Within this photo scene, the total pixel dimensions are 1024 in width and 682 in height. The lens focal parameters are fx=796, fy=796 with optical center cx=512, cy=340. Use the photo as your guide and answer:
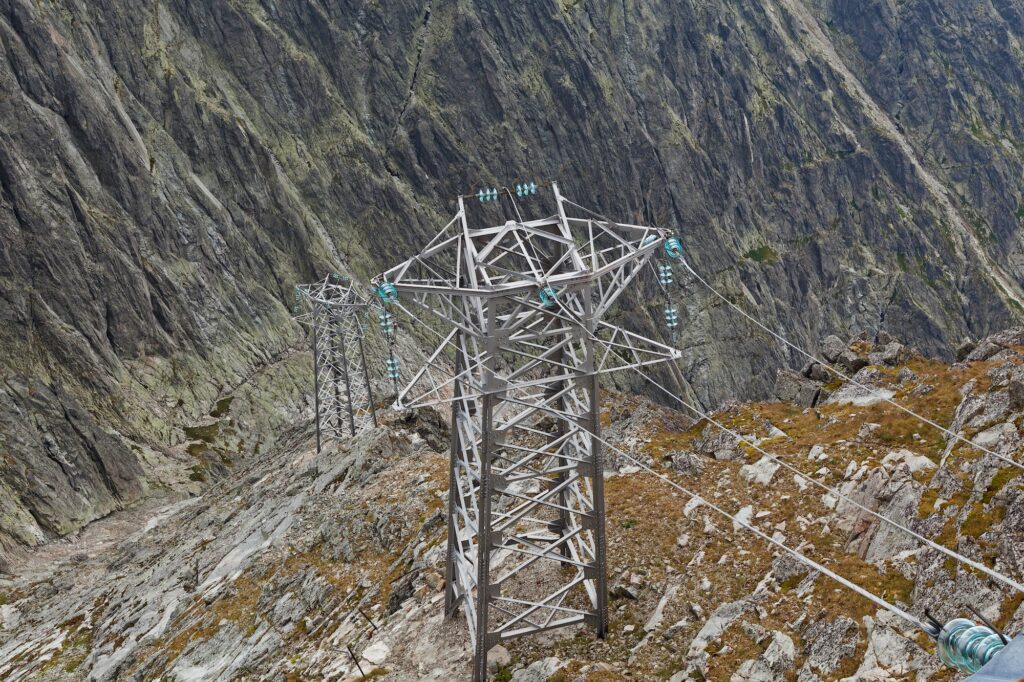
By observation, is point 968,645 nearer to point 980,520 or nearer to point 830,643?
point 830,643

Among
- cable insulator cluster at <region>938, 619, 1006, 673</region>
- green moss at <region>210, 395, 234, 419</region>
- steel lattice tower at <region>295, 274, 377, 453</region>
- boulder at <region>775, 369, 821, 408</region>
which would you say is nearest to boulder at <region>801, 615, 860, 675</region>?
cable insulator cluster at <region>938, 619, 1006, 673</region>

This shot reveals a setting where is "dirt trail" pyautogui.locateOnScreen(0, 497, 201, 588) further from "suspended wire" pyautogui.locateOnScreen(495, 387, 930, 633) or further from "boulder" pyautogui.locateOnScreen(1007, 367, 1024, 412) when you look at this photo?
"boulder" pyautogui.locateOnScreen(1007, 367, 1024, 412)

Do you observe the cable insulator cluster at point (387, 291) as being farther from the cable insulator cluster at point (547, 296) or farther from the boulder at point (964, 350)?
the boulder at point (964, 350)

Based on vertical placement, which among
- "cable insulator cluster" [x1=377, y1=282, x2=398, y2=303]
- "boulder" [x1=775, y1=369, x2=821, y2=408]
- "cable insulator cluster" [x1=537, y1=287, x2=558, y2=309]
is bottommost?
"boulder" [x1=775, y1=369, x2=821, y2=408]

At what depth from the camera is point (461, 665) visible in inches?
802

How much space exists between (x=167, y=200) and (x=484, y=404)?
8819 centimetres

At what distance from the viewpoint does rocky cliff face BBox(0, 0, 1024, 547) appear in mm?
75938

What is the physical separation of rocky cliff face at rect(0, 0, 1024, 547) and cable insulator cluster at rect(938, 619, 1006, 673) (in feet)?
200

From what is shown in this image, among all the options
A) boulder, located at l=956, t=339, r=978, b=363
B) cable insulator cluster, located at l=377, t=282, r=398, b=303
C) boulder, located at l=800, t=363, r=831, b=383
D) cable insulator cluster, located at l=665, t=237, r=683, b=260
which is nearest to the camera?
cable insulator cluster, located at l=665, t=237, r=683, b=260

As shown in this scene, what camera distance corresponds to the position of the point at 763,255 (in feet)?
509

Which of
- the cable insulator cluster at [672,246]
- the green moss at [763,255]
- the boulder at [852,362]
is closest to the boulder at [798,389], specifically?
the boulder at [852,362]

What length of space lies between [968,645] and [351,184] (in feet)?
394

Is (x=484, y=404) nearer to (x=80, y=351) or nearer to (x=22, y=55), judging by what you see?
(x=80, y=351)

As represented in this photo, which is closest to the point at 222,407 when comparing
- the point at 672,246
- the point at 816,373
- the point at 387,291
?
the point at 816,373
